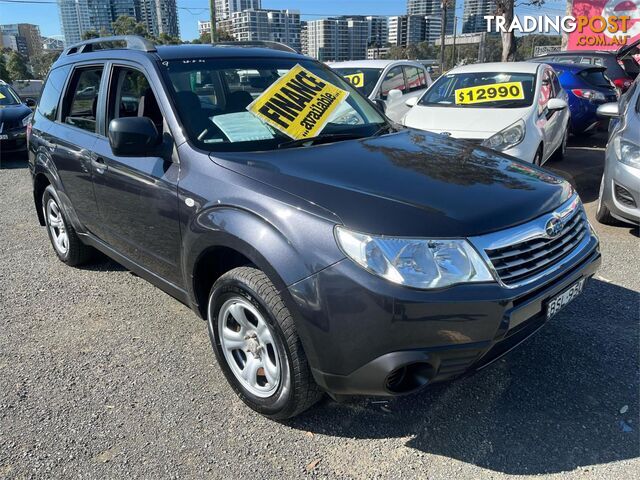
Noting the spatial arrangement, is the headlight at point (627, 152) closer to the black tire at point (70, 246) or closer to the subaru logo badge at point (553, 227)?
the subaru logo badge at point (553, 227)

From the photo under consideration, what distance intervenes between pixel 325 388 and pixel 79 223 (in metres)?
2.71

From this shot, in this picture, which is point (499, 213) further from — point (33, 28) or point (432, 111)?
point (33, 28)

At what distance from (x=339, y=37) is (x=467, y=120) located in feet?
147

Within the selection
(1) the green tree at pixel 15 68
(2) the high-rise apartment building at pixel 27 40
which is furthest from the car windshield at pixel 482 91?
(2) the high-rise apartment building at pixel 27 40

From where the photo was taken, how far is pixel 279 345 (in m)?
2.34

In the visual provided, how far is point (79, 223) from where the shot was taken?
405 centimetres

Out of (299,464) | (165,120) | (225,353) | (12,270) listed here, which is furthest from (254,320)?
(12,270)

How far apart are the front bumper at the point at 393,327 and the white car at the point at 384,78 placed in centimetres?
663

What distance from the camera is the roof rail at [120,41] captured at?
3.31 metres

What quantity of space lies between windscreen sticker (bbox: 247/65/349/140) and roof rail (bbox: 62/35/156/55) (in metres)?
0.81

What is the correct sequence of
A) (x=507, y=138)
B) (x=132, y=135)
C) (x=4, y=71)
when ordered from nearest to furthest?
(x=132, y=135) → (x=507, y=138) → (x=4, y=71)

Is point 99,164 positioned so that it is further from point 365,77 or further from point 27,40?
point 27,40

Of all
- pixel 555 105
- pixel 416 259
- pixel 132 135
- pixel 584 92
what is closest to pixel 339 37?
pixel 584 92

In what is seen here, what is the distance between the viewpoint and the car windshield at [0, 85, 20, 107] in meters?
10.8
